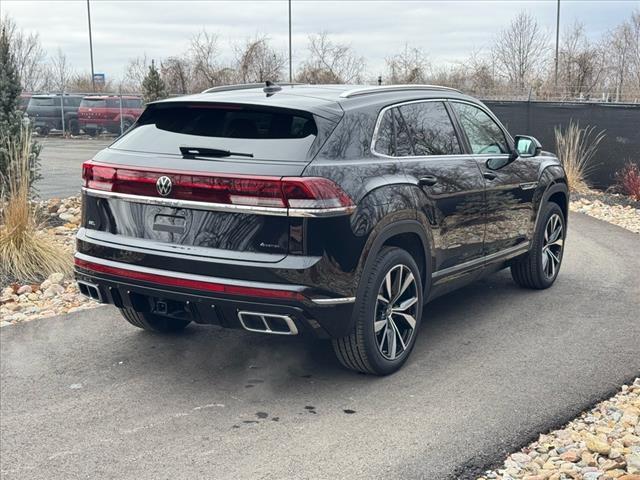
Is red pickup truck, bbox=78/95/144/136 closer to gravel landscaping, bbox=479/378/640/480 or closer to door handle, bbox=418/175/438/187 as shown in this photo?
door handle, bbox=418/175/438/187

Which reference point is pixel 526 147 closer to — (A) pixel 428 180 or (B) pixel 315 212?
(A) pixel 428 180

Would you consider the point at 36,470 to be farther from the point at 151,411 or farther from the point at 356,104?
the point at 356,104

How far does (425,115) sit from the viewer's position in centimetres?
551

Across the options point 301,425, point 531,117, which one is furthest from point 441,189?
point 531,117

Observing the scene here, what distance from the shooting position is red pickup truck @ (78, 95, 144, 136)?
2928cm

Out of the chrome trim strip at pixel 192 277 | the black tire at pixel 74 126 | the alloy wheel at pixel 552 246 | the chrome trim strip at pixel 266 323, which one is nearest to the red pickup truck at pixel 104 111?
the black tire at pixel 74 126

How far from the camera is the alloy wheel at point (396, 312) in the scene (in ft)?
15.7

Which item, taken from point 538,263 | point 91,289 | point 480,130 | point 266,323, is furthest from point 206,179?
point 538,263

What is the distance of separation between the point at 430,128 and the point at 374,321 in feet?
5.18

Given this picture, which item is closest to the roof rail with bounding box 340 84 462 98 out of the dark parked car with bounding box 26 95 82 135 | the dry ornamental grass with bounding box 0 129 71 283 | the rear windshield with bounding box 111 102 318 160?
the rear windshield with bounding box 111 102 318 160

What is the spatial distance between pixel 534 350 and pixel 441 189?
4.30 ft

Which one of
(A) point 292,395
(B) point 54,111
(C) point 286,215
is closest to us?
(C) point 286,215

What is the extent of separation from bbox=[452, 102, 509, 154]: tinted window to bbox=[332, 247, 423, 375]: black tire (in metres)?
1.44

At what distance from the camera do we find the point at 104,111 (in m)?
29.4
